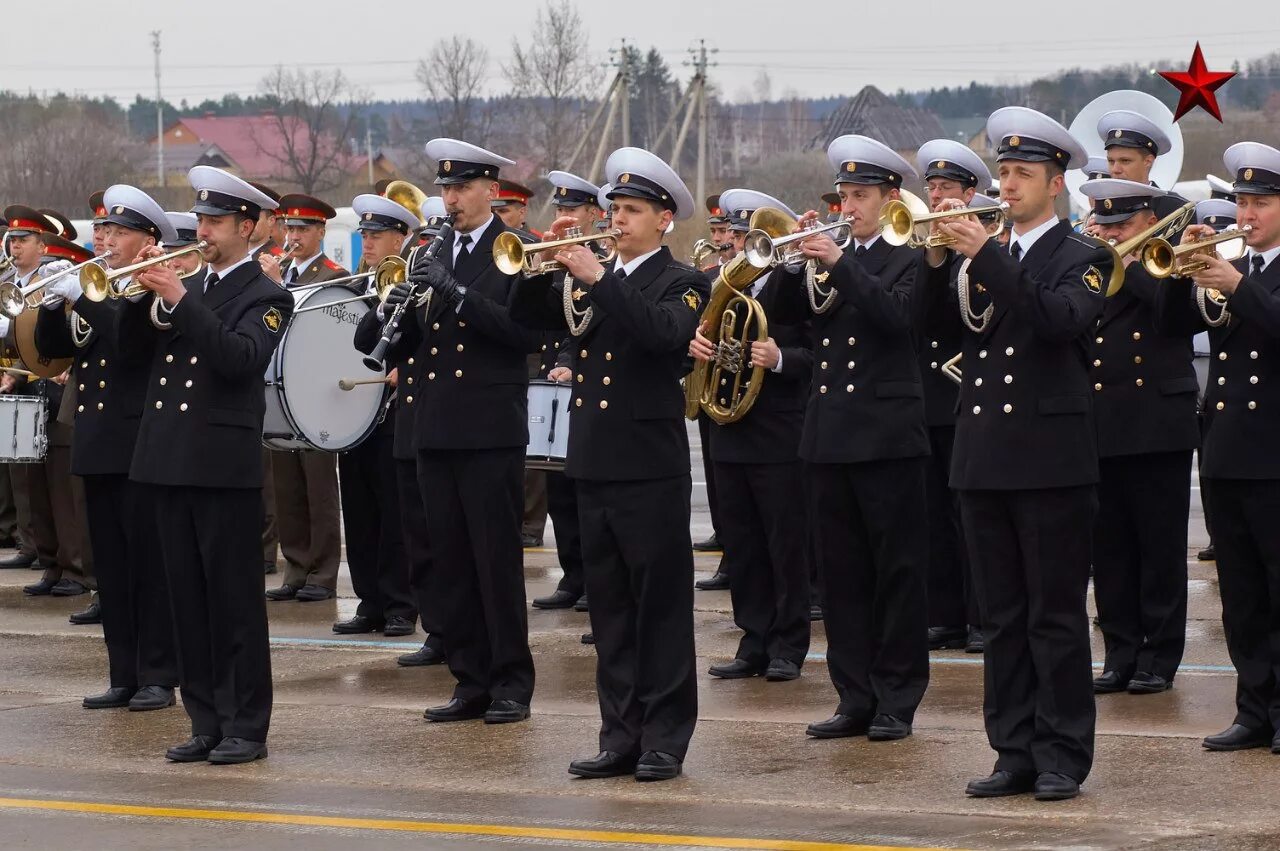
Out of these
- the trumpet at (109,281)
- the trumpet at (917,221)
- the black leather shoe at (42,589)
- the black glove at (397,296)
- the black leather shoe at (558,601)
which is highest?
the trumpet at (917,221)

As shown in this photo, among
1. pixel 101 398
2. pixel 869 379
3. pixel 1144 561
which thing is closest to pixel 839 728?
pixel 869 379

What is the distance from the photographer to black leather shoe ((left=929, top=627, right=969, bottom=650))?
10.4 metres

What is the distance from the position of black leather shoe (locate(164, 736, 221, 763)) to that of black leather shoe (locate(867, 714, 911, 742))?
8.39 feet

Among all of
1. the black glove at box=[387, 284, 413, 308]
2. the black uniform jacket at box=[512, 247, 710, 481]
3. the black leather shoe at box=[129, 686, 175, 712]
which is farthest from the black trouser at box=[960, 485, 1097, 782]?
the black leather shoe at box=[129, 686, 175, 712]

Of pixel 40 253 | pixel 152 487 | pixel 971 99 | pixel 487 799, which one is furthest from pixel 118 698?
pixel 971 99

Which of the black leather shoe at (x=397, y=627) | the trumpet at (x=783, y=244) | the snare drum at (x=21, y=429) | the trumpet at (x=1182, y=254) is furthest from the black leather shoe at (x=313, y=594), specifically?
the trumpet at (x=1182, y=254)

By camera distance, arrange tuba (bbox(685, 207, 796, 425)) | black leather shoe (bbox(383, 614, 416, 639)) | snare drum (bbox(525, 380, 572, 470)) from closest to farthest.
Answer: tuba (bbox(685, 207, 796, 425)) < snare drum (bbox(525, 380, 572, 470)) < black leather shoe (bbox(383, 614, 416, 639))

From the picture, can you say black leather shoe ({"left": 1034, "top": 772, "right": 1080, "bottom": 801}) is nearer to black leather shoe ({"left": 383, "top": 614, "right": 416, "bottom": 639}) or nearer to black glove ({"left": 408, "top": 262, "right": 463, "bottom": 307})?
black glove ({"left": 408, "top": 262, "right": 463, "bottom": 307})

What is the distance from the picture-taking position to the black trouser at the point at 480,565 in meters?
8.89

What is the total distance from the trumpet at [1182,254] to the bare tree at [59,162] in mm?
58737

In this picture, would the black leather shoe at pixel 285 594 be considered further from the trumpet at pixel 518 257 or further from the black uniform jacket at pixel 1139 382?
the black uniform jacket at pixel 1139 382

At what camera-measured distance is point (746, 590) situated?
1002 cm

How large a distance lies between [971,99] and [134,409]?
400ft

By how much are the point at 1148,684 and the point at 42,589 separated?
285 inches
